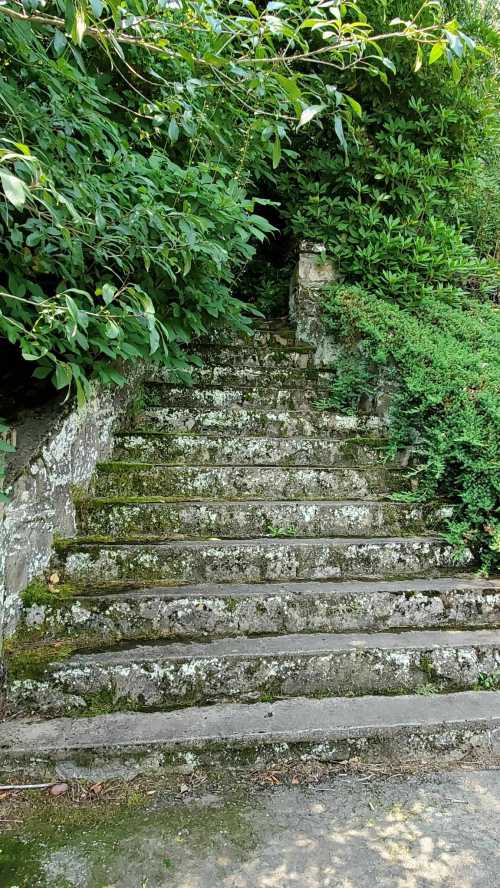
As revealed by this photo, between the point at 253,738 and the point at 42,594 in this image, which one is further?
the point at 42,594

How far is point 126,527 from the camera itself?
2.40 metres

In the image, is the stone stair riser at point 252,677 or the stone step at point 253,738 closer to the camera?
the stone step at point 253,738

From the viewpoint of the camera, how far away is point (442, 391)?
288cm

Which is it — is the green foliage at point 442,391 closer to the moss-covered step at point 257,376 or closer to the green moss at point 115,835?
the moss-covered step at point 257,376

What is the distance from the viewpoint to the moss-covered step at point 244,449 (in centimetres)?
293

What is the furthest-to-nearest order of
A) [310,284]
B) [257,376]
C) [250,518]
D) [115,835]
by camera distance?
[310,284] → [257,376] → [250,518] → [115,835]

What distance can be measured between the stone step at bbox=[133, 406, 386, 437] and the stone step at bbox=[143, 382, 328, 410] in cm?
13

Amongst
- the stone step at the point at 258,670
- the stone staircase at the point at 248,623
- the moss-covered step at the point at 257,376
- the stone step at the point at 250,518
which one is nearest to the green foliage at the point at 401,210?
the moss-covered step at the point at 257,376

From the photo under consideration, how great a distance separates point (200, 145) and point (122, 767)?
8.62 feet

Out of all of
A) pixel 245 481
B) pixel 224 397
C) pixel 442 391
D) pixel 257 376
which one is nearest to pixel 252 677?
pixel 245 481

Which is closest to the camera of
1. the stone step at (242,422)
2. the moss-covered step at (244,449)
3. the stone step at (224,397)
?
Result: the moss-covered step at (244,449)

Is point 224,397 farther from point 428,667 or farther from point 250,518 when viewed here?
point 428,667

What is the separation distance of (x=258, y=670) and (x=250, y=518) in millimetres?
804

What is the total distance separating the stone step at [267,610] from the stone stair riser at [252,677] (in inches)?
7.5
